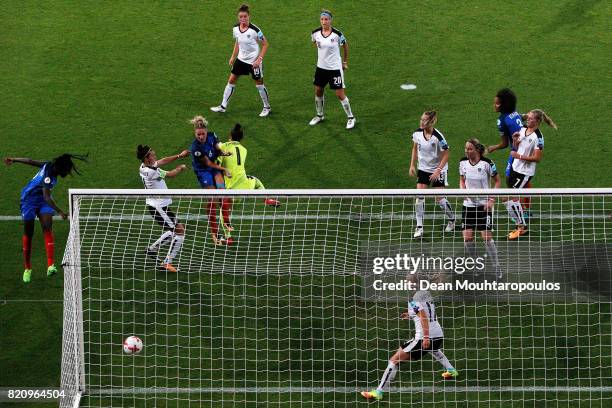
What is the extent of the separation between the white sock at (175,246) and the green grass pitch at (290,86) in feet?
4.89

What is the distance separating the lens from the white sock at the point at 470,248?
582 inches

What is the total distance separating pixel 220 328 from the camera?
1416cm

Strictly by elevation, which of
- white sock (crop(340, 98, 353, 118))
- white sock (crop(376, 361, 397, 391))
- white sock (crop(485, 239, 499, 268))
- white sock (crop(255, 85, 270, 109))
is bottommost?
white sock (crop(376, 361, 397, 391))

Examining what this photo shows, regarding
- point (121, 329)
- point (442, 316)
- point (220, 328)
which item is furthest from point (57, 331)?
point (442, 316)

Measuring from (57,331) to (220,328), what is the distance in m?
1.98

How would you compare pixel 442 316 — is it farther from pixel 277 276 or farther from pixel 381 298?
pixel 277 276

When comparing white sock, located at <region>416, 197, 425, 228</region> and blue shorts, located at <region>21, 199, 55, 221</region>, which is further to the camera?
white sock, located at <region>416, 197, 425, 228</region>

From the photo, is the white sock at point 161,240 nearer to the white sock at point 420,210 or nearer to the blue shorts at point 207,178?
the blue shorts at point 207,178

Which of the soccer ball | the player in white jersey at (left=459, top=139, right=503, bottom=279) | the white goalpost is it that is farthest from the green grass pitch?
the player in white jersey at (left=459, top=139, right=503, bottom=279)

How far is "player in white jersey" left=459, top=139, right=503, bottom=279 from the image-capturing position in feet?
48.0

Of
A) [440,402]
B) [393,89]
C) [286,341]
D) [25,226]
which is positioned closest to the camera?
[440,402]

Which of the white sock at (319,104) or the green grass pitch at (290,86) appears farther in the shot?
the white sock at (319,104)

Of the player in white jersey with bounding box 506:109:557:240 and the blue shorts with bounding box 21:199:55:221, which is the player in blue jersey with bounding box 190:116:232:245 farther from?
the player in white jersey with bounding box 506:109:557:240

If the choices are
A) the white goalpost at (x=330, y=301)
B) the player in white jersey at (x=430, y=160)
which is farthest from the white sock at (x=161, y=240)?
the player in white jersey at (x=430, y=160)
